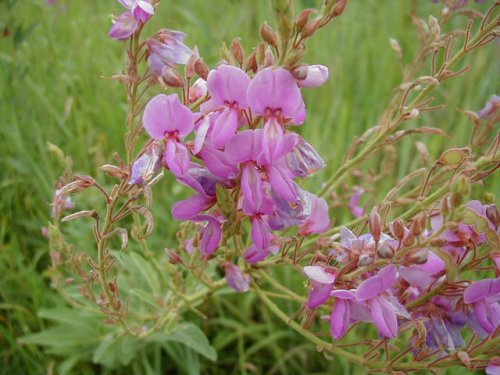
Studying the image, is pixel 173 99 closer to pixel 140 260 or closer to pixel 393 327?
pixel 393 327

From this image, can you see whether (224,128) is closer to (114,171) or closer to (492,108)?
(114,171)

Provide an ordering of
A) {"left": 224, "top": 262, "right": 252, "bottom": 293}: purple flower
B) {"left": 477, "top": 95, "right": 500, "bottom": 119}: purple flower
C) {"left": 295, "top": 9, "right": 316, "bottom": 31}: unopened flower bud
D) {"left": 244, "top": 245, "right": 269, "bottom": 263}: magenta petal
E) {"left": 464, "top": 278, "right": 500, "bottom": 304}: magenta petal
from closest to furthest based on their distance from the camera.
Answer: {"left": 295, "top": 9, "right": 316, "bottom": 31}: unopened flower bud
{"left": 464, "top": 278, "right": 500, "bottom": 304}: magenta petal
{"left": 244, "top": 245, "right": 269, "bottom": 263}: magenta petal
{"left": 224, "top": 262, "right": 252, "bottom": 293}: purple flower
{"left": 477, "top": 95, "right": 500, "bottom": 119}: purple flower

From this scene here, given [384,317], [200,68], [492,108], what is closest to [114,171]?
[200,68]

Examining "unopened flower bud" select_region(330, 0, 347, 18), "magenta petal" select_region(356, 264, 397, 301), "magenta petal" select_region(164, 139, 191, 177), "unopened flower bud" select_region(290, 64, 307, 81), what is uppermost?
"unopened flower bud" select_region(330, 0, 347, 18)

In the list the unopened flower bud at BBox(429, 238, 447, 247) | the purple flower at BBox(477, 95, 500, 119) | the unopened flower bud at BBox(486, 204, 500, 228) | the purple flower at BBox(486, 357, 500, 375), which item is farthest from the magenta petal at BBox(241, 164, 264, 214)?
the purple flower at BBox(477, 95, 500, 119)

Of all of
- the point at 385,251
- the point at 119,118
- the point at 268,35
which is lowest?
the point at 119,118

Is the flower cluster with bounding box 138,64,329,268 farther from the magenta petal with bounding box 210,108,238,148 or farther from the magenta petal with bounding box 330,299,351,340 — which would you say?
the magenta petal with bounding box 330,299,351,340
